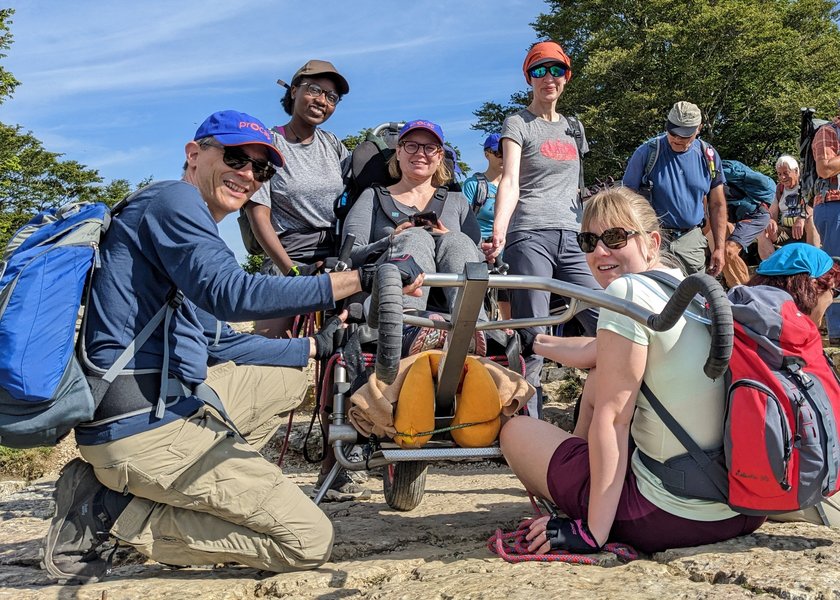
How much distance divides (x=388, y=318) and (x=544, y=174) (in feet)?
9.95

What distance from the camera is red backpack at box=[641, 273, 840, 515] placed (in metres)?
2.41

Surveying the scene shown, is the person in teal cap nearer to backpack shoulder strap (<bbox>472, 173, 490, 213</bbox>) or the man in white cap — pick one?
the man in white cap

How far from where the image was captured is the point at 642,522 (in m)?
2.68

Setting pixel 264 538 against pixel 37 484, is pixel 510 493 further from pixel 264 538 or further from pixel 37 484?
pixel 37 484

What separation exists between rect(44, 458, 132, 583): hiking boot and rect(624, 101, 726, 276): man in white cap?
13.8ft

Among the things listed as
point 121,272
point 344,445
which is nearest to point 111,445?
point 121,272

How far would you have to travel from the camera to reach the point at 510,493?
453 cm

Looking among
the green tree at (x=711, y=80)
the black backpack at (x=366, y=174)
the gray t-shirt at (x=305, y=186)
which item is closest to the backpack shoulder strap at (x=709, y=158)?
the black backpack at (x=366, y=174)

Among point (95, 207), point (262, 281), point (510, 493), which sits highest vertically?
point (95, 207)

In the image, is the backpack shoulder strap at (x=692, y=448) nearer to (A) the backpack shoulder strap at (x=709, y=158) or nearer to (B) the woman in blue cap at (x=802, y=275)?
(B) the woman in blue cap at (x=802, y=275)

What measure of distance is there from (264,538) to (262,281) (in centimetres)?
105

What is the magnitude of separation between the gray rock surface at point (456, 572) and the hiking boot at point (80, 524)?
79mm

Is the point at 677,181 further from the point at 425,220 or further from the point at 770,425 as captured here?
the point at 770,425

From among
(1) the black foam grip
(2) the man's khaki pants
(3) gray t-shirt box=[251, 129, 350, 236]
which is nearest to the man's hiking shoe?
(2) the man's khaki pants
